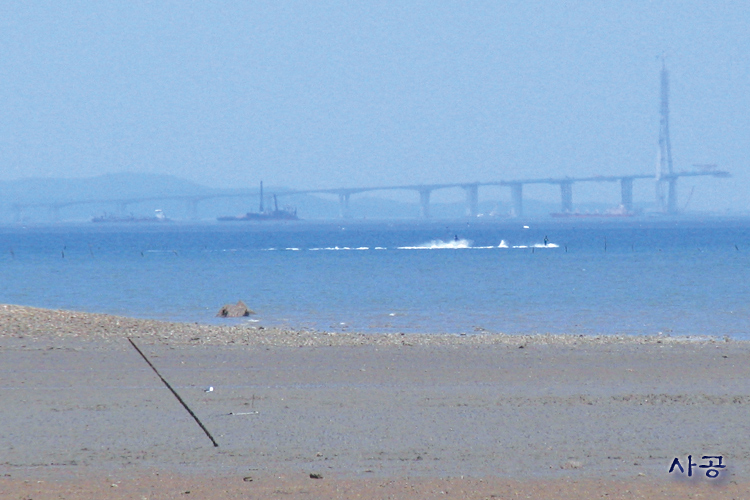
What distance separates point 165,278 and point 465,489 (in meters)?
40.9

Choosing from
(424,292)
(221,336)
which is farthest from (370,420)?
(424,292)

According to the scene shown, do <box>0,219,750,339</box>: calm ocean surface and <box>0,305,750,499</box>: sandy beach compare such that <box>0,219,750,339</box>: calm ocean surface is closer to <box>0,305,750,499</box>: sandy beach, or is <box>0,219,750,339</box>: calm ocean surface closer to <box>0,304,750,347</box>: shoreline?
<box>0,304,750,347</box>: shoreline

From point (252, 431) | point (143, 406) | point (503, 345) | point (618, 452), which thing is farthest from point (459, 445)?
point (503, 345)

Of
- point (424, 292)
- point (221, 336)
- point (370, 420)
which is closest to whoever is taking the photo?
point (370, 420)

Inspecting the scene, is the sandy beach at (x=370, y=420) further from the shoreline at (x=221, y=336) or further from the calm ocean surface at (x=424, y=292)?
the calm ocean surface at (x=424, y=292)

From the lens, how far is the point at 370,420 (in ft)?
31.3

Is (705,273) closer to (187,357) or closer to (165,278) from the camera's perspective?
→ (165,278)

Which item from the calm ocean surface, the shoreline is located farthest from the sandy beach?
the calm ocean surface

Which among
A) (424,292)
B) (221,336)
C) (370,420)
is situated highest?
(370,420)

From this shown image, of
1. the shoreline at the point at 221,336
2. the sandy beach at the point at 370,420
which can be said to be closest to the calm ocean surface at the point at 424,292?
the shoreline at the point at 221,336

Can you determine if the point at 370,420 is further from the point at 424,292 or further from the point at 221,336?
the point at 424,292

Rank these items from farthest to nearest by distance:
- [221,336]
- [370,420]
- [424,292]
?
[424,292]
[221,336]
[370,420]

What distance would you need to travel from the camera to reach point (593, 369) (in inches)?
522

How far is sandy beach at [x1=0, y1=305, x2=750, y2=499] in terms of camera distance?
23.8 feet
